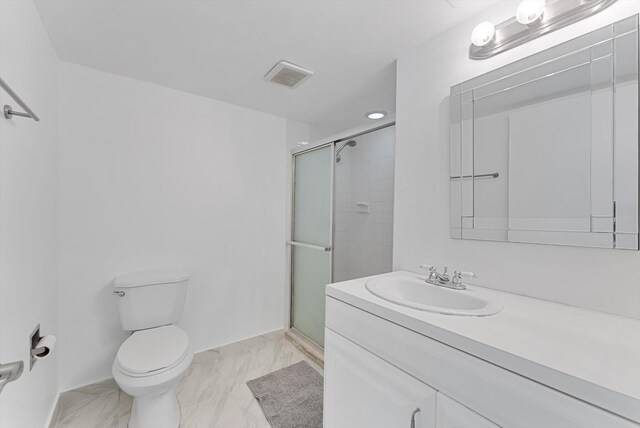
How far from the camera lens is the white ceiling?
1.26 m

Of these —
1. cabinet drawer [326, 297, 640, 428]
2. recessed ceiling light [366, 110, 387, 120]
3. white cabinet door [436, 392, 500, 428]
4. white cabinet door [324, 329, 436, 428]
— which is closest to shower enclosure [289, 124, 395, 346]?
recessed ceiling light [366, 110, 387, 120]

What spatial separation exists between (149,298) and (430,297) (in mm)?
1724

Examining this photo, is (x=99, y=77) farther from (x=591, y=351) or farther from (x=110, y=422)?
(x=591, y=351)

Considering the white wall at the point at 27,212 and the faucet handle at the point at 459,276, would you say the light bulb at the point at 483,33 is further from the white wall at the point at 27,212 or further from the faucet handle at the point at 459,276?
the white wall at the point at 27,212

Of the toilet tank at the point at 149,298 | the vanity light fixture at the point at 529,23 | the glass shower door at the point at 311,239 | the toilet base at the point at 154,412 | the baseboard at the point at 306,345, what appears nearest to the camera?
the vanity light fixture at the point at 529,23

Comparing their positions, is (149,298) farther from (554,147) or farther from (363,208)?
(554,147)

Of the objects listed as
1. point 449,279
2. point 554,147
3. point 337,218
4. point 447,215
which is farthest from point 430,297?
point 337,218

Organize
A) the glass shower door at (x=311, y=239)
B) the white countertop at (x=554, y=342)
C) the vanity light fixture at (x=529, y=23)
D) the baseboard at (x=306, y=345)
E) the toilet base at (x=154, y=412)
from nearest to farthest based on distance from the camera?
the white countertop at (x=554, y=342) < the vanity light fixture at (x=529, y=23) < the toilet base at (x=154, y=412) < the baseboard at (x=306, y=345) < the glass shower door at (x=311, y=239)

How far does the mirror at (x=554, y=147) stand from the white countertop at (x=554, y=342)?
27 cm

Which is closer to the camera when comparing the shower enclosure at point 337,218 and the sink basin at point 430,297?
the sink basin at point 430,297

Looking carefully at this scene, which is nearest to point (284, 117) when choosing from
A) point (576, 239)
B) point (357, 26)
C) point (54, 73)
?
point (357, 26)

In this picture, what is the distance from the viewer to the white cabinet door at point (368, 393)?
87cm

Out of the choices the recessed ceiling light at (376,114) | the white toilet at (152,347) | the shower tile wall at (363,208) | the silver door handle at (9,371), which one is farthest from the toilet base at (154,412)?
the recessed ceiling light at (376,114)

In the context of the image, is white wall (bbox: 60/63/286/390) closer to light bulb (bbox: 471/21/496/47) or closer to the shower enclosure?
the shower enclosure
